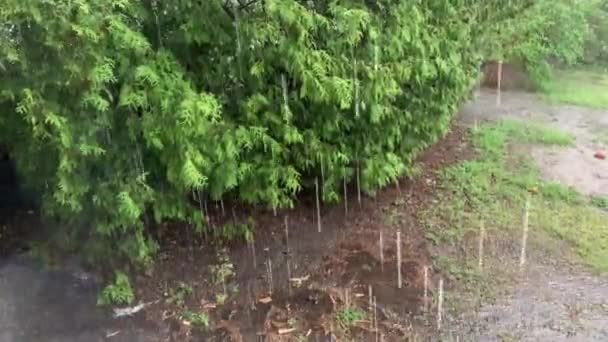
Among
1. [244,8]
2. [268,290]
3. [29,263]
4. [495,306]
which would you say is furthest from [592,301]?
[29,263]

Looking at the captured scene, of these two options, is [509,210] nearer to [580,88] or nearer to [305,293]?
[305,293]

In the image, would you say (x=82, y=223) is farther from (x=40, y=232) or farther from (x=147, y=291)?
(x=40, y=232)

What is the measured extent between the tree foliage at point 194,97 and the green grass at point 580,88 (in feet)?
14.4

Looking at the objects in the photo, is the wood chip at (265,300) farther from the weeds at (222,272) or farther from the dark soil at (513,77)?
the dark soil at (513,77)

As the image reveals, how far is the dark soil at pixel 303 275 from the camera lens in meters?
4.36

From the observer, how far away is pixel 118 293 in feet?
15.0

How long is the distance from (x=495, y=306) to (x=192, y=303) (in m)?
1.98

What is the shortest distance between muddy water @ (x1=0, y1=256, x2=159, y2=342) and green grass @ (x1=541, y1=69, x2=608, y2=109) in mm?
6486

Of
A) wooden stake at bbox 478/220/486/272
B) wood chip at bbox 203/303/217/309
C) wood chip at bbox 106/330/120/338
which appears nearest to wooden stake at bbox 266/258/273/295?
wood chip at bbox 203/303/217/309

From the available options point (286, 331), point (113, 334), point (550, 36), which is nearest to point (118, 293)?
point (113, 334)

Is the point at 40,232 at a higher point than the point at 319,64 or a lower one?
lower

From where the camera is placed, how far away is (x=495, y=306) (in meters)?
4.51

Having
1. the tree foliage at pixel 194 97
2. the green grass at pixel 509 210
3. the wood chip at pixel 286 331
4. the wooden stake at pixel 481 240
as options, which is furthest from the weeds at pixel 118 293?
the wooden stake at pixel 481 240

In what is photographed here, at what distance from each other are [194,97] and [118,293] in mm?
1546
